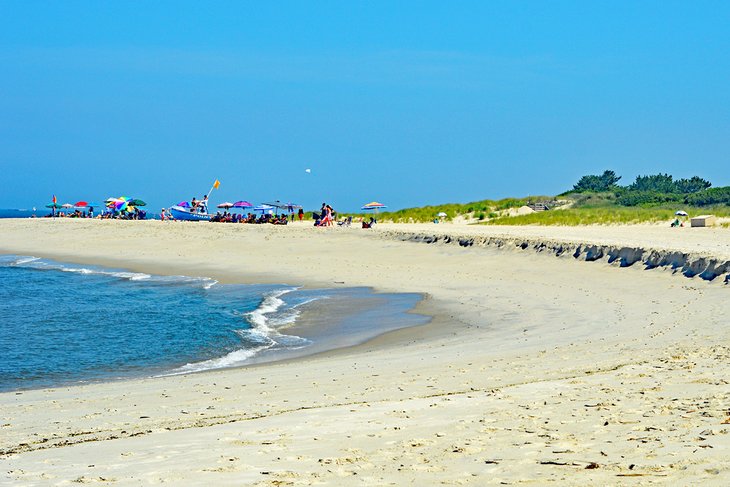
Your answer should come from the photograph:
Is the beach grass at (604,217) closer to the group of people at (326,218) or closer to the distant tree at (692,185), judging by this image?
the group of people at (326,218)

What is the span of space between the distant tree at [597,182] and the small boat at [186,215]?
3312 centimetres

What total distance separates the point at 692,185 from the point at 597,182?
9.32 metres

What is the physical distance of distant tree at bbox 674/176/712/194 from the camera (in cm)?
6769

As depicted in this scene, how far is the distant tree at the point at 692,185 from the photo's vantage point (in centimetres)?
6769

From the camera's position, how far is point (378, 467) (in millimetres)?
6199

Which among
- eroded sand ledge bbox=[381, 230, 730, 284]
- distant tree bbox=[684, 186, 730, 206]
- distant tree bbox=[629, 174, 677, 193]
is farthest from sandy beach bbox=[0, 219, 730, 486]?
distant tree bbox=[629, 174, 677, 193]

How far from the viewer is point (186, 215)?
6275cm

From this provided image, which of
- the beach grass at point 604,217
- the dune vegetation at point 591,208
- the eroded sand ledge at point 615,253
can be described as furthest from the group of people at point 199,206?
the eroded sand ledge at point 615,253

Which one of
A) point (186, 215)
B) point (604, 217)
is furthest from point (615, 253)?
point (186, 215)

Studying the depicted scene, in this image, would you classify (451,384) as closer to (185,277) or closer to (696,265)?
(696,265)

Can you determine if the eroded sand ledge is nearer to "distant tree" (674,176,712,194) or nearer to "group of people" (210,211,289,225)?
"group of people" (210,211,289,225)

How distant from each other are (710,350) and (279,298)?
14.5m

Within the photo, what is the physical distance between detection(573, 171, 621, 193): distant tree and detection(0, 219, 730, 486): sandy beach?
53.8 m

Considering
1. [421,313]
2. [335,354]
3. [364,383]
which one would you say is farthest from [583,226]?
[364,383]
